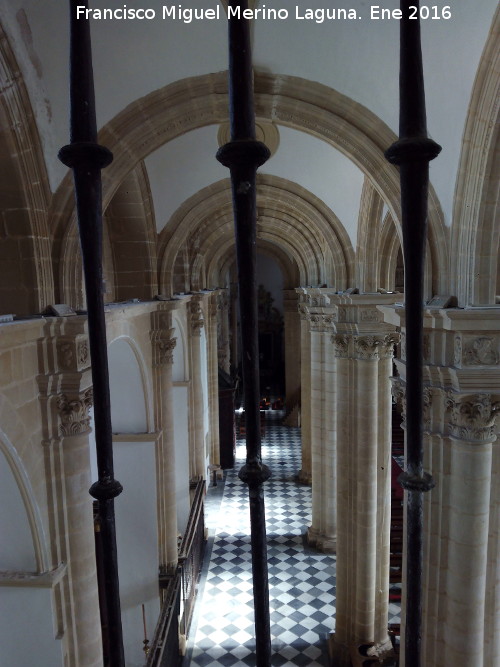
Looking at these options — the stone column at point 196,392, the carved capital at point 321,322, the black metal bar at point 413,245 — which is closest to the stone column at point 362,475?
the carved capital at point 321,322

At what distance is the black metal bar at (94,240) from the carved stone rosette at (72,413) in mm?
3515

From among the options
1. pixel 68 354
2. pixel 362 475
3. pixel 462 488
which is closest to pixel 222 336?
pixel 362 475

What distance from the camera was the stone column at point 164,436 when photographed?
9109 mm

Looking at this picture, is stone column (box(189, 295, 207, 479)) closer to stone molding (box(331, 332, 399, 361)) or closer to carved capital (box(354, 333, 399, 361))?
stone molding (box(331, 332, 399, 361))

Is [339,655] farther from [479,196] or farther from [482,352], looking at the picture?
[479,196]

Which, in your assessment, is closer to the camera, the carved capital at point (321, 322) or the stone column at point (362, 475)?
the stone column at point (362, 475)

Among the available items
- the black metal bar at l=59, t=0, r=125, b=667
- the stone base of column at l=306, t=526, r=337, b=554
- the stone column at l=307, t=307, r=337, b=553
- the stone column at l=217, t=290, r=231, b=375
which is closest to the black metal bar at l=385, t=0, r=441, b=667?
the black metal bar at l=59, t=0, r=125, b=667

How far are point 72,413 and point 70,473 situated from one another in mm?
576

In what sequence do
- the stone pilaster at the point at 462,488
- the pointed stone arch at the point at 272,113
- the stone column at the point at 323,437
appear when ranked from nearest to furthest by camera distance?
1. the stone pilaster at the point at 462,488
2. the pointed stone arch at the point at 272,113
3. the stone column at the point at 323,437

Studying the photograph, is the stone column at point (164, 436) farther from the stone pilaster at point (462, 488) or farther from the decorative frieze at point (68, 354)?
the stone pilaster at point (462, 488)

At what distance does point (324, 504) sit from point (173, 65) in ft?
31.9

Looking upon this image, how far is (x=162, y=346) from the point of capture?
9195mm

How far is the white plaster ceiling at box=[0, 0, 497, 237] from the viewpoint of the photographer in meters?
4.55

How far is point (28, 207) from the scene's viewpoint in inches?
200
